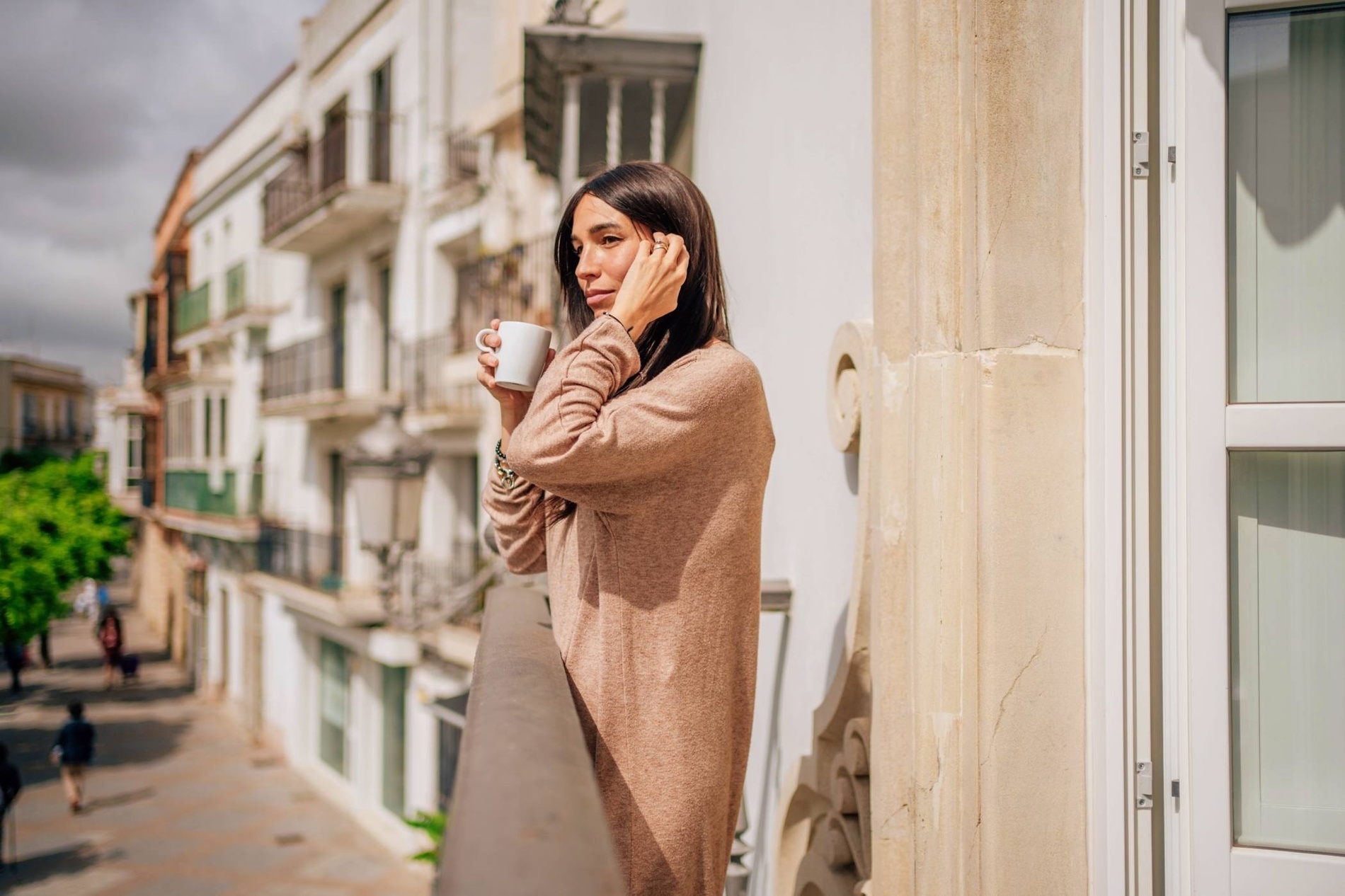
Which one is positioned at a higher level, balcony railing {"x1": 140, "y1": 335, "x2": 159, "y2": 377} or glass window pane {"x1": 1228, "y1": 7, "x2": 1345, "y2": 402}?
balcony railing {"x1": 140, "y1": 335, "x2": 159, "y2": 377}

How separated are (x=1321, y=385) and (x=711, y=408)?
1.07m

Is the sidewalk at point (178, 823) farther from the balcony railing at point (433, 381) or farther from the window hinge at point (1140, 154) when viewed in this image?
the window hinge at point (1140, 154)

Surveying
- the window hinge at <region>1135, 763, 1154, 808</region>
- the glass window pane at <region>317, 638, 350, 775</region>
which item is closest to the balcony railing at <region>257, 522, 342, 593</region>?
the glass window pane at <region>317, 638, 350, 775</region>

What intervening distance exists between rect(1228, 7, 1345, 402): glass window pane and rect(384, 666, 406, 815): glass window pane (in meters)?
14.0

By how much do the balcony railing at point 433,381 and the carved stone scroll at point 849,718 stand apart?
10098mm

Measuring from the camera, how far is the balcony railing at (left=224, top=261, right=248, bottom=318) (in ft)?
67.3

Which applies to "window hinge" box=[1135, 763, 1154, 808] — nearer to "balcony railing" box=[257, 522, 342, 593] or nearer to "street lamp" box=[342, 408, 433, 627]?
"street lamp" box=[342, 408, 433, 627]

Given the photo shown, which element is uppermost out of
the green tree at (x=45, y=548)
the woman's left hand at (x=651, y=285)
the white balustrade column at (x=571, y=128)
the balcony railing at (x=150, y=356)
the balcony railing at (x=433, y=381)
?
the balcony railing at (x=150, y=356)

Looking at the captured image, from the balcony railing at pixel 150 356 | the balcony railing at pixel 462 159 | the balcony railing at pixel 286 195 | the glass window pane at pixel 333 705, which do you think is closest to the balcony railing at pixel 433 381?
the balcony railing at pixel 462 159

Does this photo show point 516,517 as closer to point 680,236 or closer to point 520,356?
point 520,356

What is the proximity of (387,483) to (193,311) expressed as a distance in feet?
60.9

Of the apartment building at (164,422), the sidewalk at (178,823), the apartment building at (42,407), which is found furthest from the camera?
the apartment building at (42,407)

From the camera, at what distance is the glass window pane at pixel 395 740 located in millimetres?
14156

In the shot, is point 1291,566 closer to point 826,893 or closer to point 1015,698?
point 1015,698
